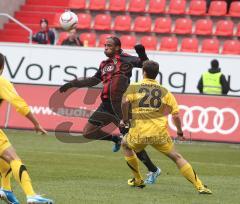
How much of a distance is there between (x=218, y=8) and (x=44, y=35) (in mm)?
5904

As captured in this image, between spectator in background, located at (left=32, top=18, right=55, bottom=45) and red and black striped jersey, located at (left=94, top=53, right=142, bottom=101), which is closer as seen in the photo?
red and black striped jersey, located at (left=94, top=53, right=142, bottom=101)

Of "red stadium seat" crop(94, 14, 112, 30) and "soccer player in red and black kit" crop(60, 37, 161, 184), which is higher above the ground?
"red stadium seat" crop(94, 14, 112, 30)

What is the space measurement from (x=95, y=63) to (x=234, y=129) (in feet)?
17.4

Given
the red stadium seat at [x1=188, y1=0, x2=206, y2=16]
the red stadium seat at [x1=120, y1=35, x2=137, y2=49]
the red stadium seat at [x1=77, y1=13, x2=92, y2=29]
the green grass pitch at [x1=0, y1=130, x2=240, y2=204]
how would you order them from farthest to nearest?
the red stadium seat at [x1=77, y1=13, x2=92, y2=29], the red stadium seat at [x1=188, y1=0, x2=206, y2=16], the red stadium seat at [x1=120, y1=35, x2=137, y2=49], the green grass pitch at [x1=0, y1=130, x2=240, y2=204]

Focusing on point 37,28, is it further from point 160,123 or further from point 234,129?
point 160,123

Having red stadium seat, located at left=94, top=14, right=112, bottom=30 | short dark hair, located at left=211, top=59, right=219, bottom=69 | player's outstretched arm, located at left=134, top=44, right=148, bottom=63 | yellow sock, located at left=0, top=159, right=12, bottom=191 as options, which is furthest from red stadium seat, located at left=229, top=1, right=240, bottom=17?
yellow sock, located at left=0, top=159, right=12, bottom=191

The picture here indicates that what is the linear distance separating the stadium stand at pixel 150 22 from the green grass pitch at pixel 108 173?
723 cm

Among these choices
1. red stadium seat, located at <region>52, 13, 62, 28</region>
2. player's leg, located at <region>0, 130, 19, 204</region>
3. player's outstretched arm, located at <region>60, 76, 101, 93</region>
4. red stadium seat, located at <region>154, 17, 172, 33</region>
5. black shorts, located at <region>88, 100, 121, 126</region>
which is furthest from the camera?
red stadium seat, located at <region>52, 13, 62, 28</region>

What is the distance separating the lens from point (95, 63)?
2331 centimetres

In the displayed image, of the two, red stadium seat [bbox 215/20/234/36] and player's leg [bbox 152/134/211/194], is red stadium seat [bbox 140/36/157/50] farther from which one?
player's leg [bbox 152/134/211/194]

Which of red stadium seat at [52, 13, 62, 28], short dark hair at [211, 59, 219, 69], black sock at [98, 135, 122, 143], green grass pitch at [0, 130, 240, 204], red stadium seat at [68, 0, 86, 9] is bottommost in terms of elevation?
green grass pitch at [0, 130, 240, 204]

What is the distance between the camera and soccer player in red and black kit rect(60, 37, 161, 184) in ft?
43.2

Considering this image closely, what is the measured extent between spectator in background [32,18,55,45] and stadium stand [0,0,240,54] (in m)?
1.71

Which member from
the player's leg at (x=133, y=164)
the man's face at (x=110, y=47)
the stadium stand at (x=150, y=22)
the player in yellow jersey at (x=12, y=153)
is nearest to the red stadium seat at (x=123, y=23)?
the stadium stand at (x=150, y=22)
